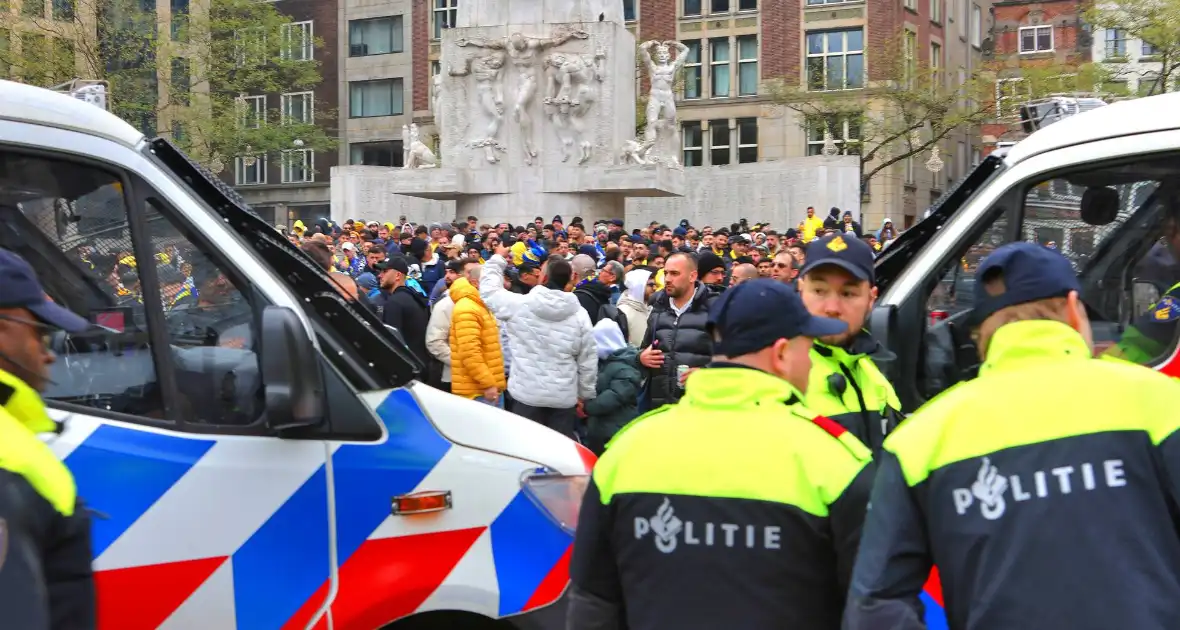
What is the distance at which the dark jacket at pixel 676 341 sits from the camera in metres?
7.89

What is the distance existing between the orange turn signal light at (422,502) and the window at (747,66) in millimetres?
50816

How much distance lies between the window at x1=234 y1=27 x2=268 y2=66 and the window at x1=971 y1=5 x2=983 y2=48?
1210 inches

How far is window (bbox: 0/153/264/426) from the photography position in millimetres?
3750

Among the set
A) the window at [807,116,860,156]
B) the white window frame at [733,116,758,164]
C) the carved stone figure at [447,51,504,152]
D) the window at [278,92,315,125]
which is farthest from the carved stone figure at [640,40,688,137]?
the window at [278,92,315,125]

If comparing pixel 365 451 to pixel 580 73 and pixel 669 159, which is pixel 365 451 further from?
pixel 669 159

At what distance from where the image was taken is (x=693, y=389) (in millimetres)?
3049

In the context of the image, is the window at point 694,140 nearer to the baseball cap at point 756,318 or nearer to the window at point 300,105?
the window at point 300,105

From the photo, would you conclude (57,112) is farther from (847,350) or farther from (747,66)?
(747,66)

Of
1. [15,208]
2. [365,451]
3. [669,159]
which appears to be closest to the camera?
[15,208]

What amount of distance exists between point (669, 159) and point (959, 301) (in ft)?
82.3

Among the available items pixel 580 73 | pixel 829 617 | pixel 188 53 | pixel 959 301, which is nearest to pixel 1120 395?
pixel 829 617

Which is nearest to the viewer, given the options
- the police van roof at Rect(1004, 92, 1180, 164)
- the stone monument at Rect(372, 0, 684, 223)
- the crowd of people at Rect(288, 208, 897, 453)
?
the police van roof at Rect(1004, 92, 1180, 164)

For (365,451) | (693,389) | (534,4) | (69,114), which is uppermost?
(534,4)

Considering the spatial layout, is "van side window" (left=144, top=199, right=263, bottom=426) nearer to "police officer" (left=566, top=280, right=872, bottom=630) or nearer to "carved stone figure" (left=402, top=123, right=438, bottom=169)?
"police officer" (left=566, top=280, right=872, bottom=630)
